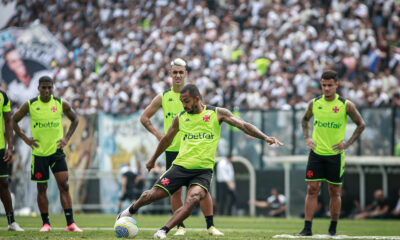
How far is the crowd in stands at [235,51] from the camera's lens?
2670 cm

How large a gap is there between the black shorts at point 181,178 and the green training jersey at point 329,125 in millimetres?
2767

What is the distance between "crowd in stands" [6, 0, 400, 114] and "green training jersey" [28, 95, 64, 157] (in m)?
13.1

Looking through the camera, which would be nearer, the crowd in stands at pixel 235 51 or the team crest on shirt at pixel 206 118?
the team crest on shirt at pixel 206 118

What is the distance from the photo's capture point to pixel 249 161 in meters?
24.8

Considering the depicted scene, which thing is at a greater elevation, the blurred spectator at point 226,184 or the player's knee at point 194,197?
the player's knee at point 194,197

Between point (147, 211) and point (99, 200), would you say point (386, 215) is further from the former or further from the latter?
point (99, 200)

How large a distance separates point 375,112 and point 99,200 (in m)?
10.0

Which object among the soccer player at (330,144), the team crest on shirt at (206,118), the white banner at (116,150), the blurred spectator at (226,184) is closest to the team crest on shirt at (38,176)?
the team crest on shirt at (206,118)

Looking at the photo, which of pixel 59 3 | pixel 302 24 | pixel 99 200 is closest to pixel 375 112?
pixel 302 24

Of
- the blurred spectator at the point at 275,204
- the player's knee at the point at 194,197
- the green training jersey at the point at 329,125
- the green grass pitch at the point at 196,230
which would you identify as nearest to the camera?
the player's knee at the point at 194,197

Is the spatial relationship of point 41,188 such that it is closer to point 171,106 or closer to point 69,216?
point 69,216

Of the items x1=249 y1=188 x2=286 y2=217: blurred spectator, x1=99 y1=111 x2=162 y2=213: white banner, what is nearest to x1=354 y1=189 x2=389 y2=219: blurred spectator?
x1=249 y1=188 x2=286 y2=217: blurred spectator

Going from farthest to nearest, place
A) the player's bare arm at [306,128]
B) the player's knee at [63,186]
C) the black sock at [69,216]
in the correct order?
the player's knee at [63,186], the black sock at [69,216], the player's bare arm at [306,128]

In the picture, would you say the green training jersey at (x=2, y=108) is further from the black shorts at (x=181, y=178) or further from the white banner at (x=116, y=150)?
the white banner at (x=116, y=150)
